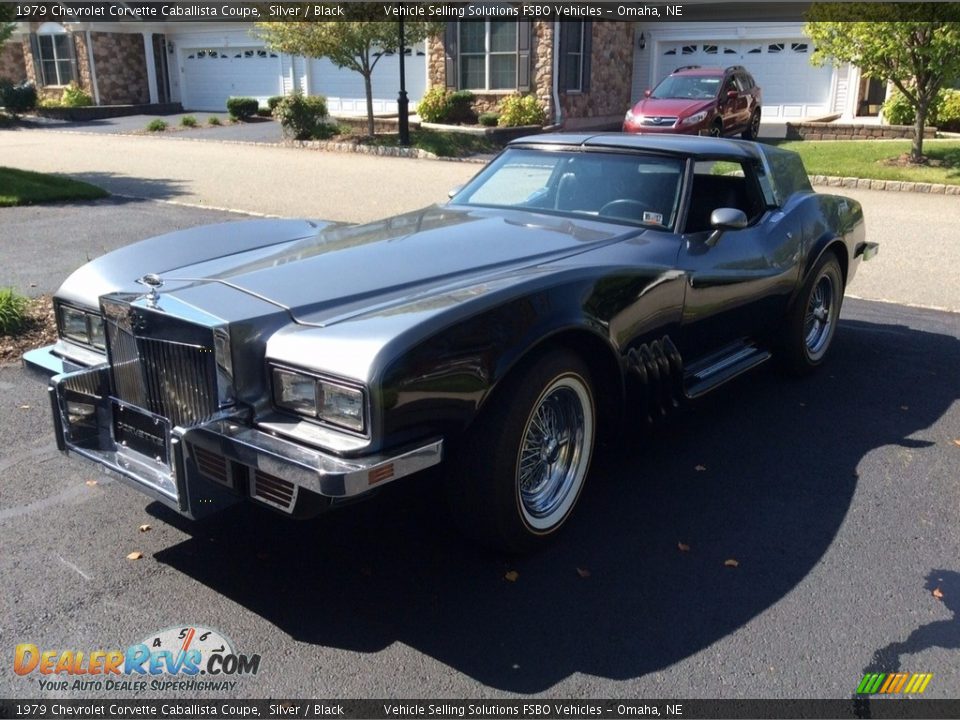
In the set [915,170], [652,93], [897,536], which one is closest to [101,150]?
[652,93]

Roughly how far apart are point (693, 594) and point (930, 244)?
8.34 m

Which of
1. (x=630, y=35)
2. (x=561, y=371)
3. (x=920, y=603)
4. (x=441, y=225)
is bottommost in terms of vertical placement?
(x=920, y=603)

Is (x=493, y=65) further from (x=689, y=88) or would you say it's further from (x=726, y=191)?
(x=726, y=191)

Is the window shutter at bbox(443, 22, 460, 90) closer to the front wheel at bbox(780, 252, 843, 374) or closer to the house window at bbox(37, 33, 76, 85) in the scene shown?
the house window at bbox(37, 33, 76, 85)

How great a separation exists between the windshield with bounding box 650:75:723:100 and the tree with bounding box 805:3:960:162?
2.75 meters

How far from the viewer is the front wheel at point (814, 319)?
17.5 ft

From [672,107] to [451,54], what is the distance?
7.56 meters

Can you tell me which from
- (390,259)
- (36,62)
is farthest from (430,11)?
(36,62)

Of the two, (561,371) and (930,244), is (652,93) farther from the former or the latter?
(561,371)

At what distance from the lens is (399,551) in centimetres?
353

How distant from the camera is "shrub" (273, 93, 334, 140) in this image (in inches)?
797

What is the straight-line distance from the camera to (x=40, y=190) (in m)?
12.1

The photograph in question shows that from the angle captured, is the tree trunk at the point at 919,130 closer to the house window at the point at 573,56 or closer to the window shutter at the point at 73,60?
the house window at the point at 573,56

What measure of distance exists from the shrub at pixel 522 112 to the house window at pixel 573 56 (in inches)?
56.4
